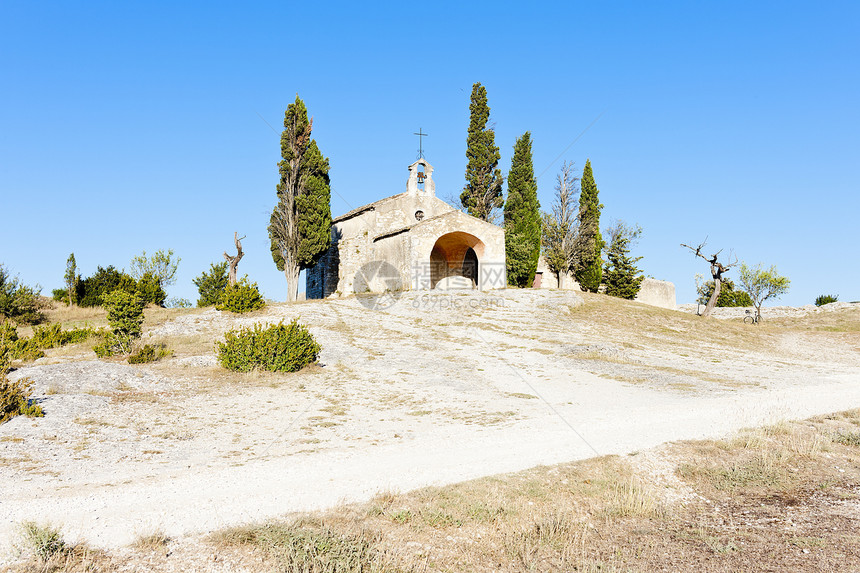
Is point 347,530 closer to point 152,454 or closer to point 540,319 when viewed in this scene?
point 152,454

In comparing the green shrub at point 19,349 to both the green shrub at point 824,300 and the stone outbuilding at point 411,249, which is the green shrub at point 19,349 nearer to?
the stone outbuilding at point 411,249

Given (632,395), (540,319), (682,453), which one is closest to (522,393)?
(632,395)

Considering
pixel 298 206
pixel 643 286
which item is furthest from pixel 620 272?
pixel 298 206

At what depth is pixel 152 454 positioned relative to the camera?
795 cm

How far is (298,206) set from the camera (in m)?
29.8

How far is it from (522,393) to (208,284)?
81.7ft

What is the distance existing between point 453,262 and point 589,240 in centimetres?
1106

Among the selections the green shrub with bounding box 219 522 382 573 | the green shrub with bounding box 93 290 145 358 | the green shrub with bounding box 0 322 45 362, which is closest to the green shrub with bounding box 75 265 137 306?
the green shrub with bounding box 0 322 45 362

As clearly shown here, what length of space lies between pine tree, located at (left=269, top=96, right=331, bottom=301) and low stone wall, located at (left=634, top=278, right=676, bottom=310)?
2550 cm

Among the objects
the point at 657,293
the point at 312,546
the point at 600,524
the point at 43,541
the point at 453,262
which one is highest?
the point at 453,262

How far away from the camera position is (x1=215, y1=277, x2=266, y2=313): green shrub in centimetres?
2284

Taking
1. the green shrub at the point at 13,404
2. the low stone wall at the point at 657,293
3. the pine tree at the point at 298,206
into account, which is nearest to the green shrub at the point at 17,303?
the pine tree at the point at 298,206

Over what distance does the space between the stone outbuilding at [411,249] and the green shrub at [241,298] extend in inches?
359

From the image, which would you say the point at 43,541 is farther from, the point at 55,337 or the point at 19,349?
the point at 55,337
